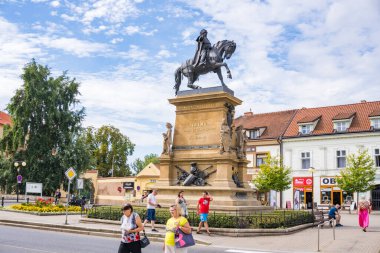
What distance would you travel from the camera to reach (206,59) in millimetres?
23766

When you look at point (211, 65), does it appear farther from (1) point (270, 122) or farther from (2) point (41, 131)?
(1) point (270, 122)

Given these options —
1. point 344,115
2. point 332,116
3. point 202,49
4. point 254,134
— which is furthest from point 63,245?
point 254,134

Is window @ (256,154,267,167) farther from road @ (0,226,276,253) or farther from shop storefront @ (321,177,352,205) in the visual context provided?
road @ (0,226,276,253)

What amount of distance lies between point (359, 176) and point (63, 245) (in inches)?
1387

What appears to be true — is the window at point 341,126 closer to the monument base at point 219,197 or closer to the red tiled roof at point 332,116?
the red tiled roof at point 332,116

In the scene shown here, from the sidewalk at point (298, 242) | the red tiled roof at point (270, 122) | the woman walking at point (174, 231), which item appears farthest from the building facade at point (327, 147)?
the woman walking at point (174, 231)

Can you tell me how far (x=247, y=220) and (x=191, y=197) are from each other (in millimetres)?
4348

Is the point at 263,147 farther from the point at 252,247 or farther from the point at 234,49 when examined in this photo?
the point at 252,247

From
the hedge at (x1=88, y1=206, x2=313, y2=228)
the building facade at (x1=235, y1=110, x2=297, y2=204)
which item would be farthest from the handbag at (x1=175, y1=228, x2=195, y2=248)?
the building facade at (x1=235, y1=110, x2=297, y2=204)

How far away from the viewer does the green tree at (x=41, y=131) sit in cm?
4681

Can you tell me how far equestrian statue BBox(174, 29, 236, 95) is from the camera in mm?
23562

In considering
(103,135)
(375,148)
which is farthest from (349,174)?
(103,135)

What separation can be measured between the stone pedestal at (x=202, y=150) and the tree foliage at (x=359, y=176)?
23.4 meters

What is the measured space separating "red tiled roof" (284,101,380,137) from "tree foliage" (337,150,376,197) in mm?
4892
